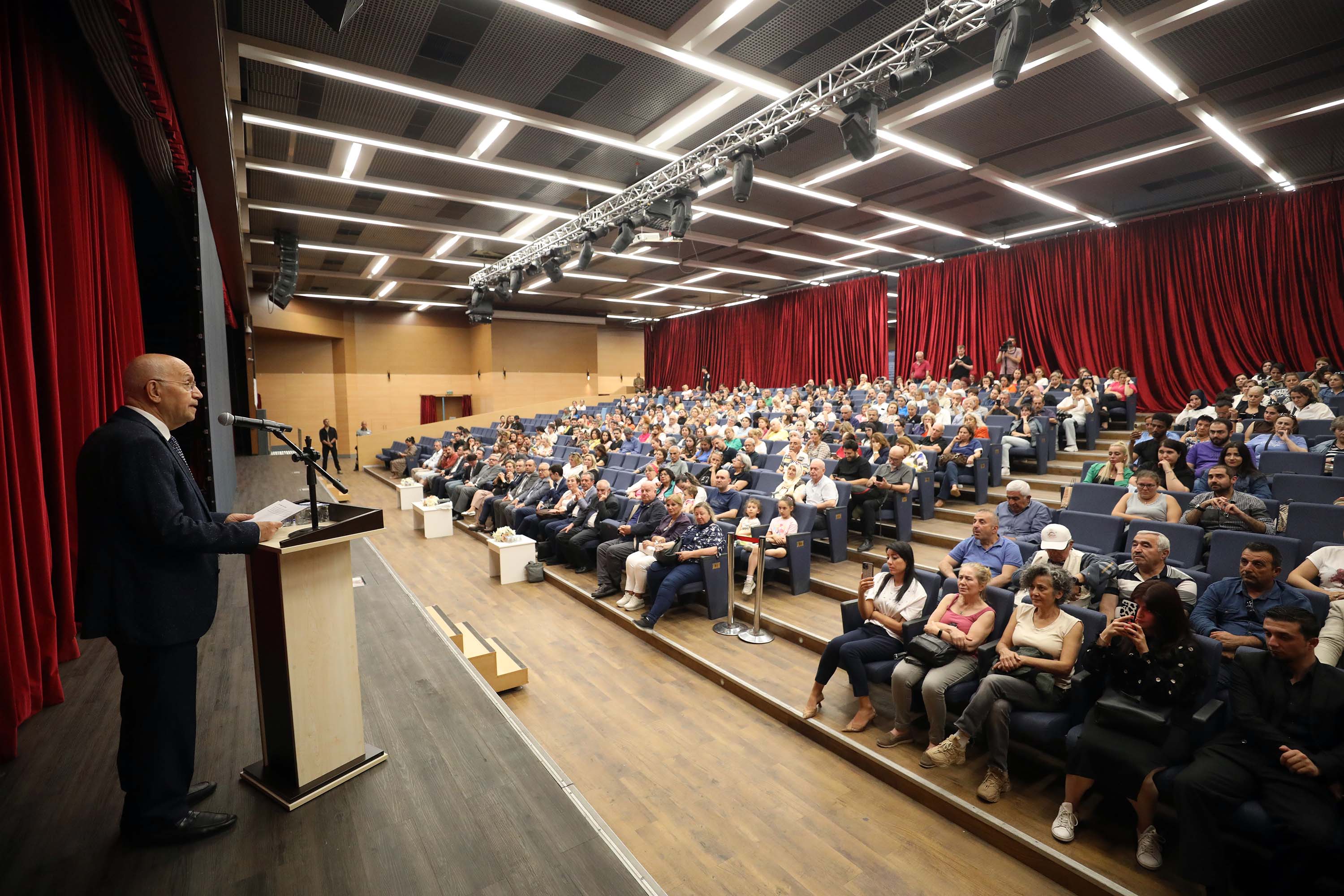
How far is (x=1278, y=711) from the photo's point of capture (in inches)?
79.2

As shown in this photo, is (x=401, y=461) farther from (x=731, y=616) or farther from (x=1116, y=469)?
(x=1116, y=469)

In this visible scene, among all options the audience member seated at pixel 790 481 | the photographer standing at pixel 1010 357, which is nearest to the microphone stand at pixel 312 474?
the audience member seated at pixel 790 481

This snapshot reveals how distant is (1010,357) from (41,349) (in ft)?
35.5

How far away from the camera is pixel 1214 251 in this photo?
791cm

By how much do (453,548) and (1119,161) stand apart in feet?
27.8

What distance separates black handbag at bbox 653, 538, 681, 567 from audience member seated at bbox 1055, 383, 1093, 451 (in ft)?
16.4

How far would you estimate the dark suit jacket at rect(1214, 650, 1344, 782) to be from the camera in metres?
1.88

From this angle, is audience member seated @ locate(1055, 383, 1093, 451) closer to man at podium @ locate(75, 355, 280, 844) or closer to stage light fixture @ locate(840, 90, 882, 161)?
stage light fixture @ locate(840, 90, 882, 161)

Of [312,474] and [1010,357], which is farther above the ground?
[1010,357]

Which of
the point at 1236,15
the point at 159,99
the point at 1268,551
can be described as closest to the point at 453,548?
the point at 159,99

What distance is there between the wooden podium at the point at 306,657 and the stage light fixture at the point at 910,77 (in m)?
4.27

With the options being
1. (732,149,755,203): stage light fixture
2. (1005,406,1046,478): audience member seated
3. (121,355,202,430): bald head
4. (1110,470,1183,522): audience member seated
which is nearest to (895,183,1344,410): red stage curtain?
(1005,406,1046,478): audience member seated

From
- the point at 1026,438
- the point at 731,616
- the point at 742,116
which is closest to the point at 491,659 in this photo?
the point at 731,616

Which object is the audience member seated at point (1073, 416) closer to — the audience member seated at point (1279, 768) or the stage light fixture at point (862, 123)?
the stage light fixture at point (862, 123)
